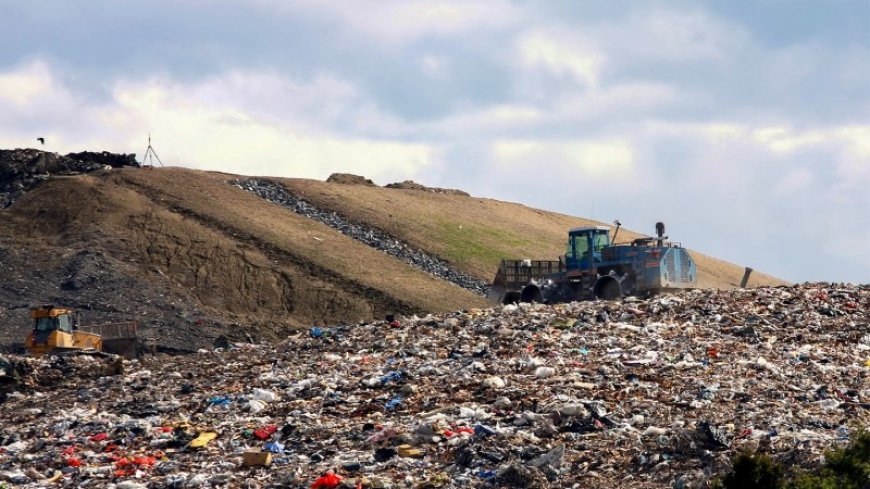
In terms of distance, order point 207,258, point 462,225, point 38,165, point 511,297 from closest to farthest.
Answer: point 511,297, point 207,258, point 38,165, point 462,225

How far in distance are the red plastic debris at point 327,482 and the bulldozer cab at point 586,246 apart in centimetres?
1463

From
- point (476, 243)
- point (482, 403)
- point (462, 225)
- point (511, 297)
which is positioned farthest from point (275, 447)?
point (462, 225)

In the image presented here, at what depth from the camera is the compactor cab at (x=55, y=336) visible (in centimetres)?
2459

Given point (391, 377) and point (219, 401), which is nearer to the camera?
point (219, 401)

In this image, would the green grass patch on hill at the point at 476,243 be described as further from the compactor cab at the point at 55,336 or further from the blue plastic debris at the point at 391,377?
the blue plastic debris at the point at 391,377

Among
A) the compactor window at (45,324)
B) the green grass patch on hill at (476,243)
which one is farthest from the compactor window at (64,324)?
the green grass patch on hill at (476,243)

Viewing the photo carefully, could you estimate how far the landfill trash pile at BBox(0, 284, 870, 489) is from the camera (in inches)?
480

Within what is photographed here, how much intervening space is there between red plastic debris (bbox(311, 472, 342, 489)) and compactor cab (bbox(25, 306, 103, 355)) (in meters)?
13.6

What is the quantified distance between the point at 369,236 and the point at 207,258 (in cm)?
676

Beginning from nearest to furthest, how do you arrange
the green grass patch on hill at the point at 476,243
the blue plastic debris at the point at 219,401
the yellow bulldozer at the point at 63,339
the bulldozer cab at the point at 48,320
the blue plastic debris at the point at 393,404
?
the blue plastic debris at the point at 393,404
the blue plastic debris at the point at 219,401
the yellow bulldozer at the point at 63,339
the bulldozer cab at the point at 48,320
the green grass patch on hill at the point at 476,243

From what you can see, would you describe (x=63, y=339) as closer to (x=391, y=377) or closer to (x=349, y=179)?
(x=391, y=377)

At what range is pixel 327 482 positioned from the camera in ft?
39.7

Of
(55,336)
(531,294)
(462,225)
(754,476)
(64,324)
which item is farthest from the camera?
(462,225)

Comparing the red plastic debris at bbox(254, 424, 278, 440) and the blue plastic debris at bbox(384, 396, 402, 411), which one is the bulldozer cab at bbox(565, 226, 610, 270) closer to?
the blue plastic debris at bbox(384, 396, 402, 411)
